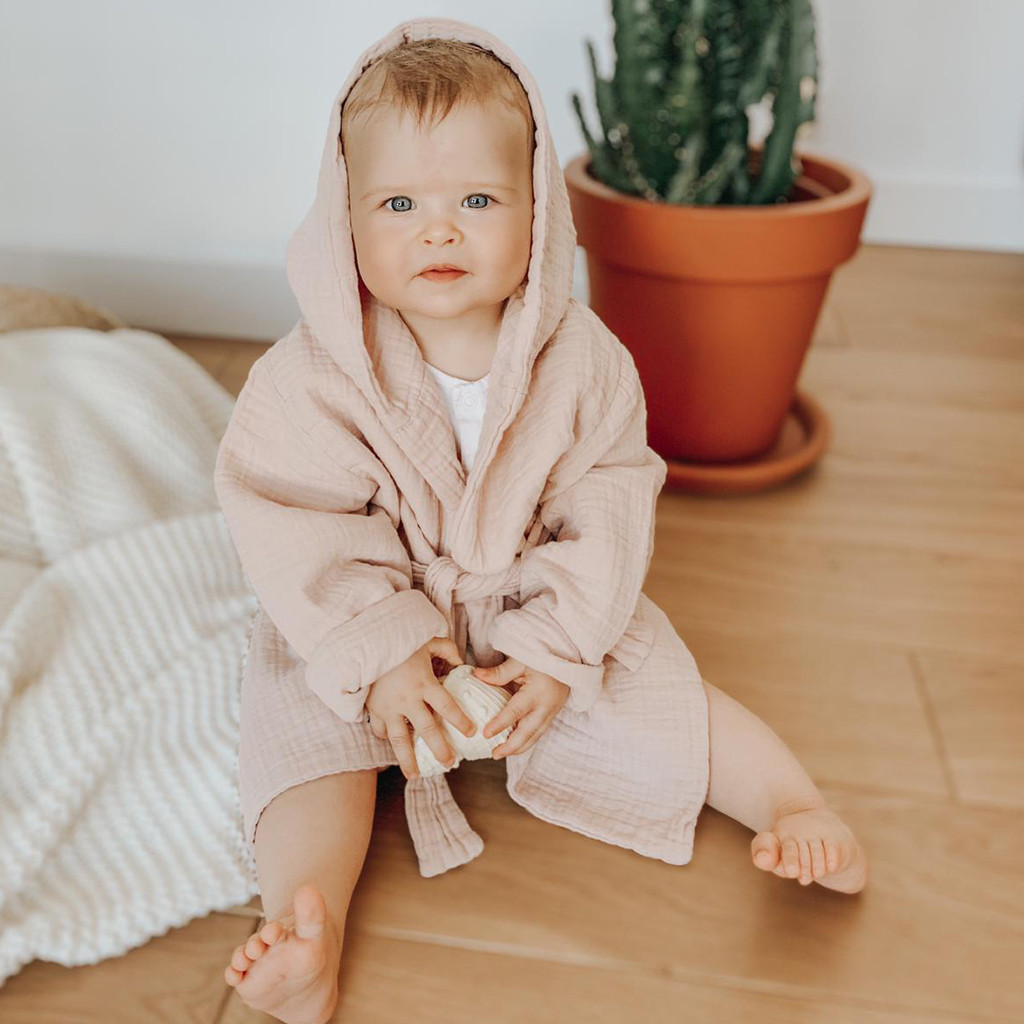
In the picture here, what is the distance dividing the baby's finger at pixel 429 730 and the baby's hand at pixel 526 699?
0.04 m

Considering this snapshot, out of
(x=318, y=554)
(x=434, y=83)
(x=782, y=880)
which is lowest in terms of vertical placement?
(x=782, y=880)

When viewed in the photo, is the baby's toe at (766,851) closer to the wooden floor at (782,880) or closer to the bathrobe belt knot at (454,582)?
the wooden floor at (782,880)

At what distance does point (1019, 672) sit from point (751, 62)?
718 millimetres

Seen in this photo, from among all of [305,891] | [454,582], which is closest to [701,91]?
[454,582]

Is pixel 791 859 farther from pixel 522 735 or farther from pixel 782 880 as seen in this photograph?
pixel 522 735

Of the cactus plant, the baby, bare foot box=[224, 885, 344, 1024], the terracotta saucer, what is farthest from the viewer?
the terracotta saucer

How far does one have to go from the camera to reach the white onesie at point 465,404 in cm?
83

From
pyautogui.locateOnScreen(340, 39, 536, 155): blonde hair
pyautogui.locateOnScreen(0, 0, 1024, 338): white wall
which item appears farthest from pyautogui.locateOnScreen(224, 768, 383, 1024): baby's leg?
pyautogui.locateOnScreen(0, 0, 1024, 338): white wall

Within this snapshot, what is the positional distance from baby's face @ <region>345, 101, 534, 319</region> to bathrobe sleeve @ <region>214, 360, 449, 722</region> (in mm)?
140

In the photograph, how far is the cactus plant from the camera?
110 cm

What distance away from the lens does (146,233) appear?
1578 mm

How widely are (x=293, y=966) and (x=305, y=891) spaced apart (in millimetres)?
44

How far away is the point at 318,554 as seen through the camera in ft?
2.54

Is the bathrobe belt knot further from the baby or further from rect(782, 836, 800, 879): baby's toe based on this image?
rect(782, 836, 800, 879): baby's toe
